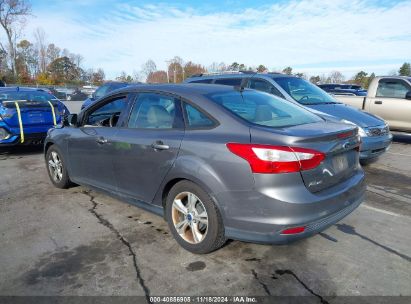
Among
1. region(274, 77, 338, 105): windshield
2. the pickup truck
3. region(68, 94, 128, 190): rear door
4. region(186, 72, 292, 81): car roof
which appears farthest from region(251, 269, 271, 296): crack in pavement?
the pickup truck

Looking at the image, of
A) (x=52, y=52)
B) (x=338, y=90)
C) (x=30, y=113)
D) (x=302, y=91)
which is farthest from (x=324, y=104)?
(x=52, y=52)

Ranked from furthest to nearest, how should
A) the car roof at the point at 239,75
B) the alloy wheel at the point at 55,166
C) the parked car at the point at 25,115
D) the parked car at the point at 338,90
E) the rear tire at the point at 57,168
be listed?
1. the parked car at the point at 338,90
2. the parked car at the point at 25,115
3. the car roof at the point at 239,75
4. the alloy wheel at the point at 55,166
5. the rear tire at the point at 57,168

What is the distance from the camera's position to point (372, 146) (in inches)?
246

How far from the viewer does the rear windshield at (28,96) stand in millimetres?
7988

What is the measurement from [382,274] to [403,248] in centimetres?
64

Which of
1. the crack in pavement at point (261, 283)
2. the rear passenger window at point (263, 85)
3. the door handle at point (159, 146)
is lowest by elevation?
the crack in pavement at point (261, 283)

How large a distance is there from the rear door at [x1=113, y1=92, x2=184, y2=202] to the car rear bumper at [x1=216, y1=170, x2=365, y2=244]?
0.79m

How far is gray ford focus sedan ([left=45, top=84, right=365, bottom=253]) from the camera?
2912 millimetres

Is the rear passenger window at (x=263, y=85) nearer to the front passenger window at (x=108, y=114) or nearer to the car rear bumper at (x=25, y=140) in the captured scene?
the front passenger window at (x=108, y=114)

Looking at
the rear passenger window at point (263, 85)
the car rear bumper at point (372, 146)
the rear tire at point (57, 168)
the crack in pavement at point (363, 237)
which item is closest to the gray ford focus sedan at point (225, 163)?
the crack in pavement at point (363, 237)

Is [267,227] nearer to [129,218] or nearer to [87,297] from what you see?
[87,297]

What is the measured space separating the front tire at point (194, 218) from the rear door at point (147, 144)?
10.6 inches

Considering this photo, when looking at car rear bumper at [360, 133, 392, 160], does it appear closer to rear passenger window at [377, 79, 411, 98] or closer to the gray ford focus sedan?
the gray ford focus sedan

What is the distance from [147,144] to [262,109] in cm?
123
